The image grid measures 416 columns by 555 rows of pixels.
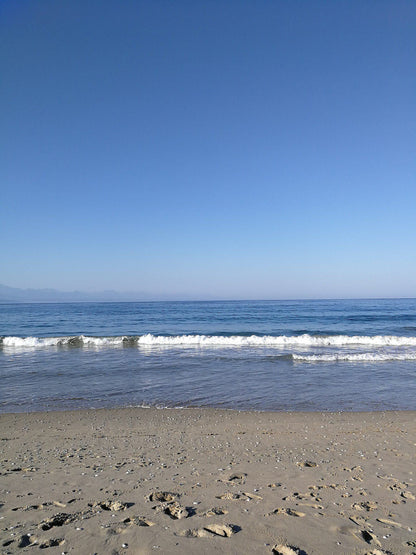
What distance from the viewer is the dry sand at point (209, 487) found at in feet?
10.6

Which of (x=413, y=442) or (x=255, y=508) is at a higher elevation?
(x=255, y=508)

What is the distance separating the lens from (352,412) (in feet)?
28.0

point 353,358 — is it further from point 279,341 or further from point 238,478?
point 238,478

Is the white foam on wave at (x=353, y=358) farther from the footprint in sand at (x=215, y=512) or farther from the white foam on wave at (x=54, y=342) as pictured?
the white foam on wave at (x=54, y=342)

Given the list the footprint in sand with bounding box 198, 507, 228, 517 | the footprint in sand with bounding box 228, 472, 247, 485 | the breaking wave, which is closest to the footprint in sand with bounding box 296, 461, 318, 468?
the footprint in sand with bounding box 228, 472, 247, 485

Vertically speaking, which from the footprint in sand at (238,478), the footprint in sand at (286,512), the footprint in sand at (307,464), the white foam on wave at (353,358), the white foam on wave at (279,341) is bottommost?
the white foam on wave at (279,341)

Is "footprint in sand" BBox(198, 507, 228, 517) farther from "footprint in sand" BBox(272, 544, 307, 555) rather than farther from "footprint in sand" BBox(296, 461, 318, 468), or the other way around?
"footprint in sand" BBox(296, 461, 318, 468)

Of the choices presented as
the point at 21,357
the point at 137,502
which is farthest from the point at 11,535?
the point at 21,357

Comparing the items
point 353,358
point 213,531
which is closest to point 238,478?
point 213,531

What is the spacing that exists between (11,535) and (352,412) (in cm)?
773

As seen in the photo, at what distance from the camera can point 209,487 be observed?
4.38 meters

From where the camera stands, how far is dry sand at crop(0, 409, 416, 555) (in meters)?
3.22

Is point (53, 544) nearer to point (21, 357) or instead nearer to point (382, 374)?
point (382, 374)

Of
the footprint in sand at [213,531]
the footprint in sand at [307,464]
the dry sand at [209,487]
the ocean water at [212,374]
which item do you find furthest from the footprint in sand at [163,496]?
the ocean water at [212,374]
